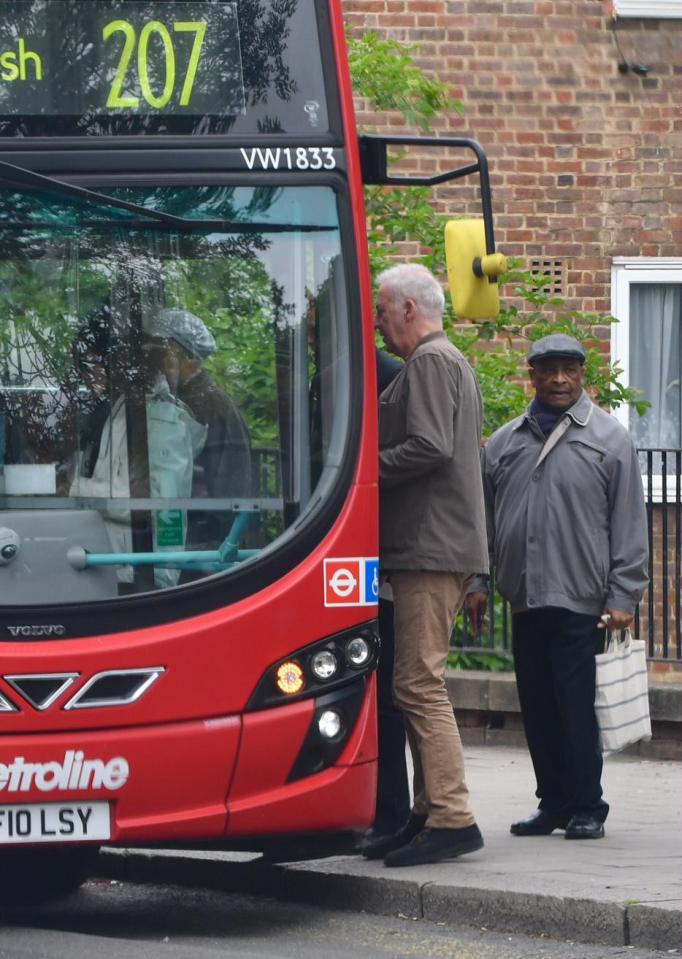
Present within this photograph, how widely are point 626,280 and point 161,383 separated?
27.2ft

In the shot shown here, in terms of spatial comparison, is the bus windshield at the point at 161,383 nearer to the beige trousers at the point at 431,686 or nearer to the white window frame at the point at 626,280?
the beige trousers at the point at 431,686

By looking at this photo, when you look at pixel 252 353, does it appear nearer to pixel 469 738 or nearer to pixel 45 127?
pixel 45 127

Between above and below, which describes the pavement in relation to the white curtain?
below

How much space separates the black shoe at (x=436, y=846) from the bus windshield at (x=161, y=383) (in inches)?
54.3

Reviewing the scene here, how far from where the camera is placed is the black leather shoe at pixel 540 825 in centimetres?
768

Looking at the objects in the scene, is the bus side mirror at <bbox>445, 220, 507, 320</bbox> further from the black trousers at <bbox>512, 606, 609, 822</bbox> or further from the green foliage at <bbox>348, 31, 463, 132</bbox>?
the green foliage at <bbox>348, 31, 463, 132</bbox>

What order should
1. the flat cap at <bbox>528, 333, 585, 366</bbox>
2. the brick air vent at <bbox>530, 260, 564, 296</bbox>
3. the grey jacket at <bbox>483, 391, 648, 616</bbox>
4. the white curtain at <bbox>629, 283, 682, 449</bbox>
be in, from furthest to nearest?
the white curtain at <bbox>629, 283, 682, 449</bbox> < the brick air vent at <bbox>530, 260, 564, 296</bbox> < the flat cap at <bbox>528, 333, 585, 366</bbox> < the grey jacket at <bbox>483, 391, 648, 616</bbox>

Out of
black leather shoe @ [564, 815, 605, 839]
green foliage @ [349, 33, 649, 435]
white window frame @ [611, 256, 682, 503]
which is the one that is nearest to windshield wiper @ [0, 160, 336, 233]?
black leather shoe @ [564, 815, 605, 839]

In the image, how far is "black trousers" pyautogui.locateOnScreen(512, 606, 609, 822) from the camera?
7.42 m

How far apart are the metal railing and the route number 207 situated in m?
4.73

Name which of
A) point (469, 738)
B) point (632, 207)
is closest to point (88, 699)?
point (469, 738)

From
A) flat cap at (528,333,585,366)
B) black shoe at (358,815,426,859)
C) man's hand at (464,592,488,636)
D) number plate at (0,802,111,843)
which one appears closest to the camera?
number plate at (0,802,111,843)

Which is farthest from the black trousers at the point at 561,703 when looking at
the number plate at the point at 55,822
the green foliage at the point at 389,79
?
the green foliage at the point at 389,79

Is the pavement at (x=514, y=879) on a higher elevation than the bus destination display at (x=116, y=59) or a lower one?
lower
